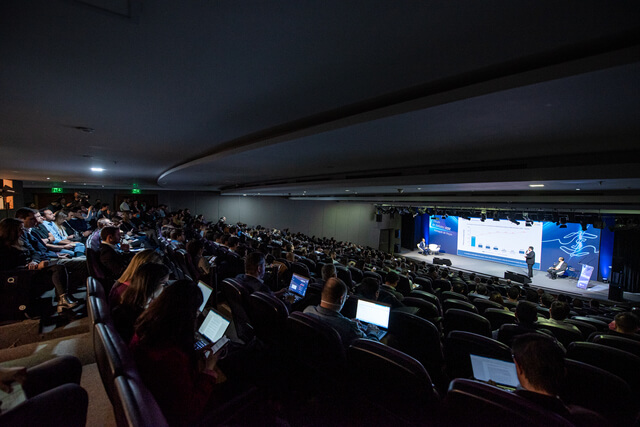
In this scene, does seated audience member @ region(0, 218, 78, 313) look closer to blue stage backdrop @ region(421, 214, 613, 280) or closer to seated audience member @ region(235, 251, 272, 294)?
seated audience member @ region(235, 251, 272, 294)

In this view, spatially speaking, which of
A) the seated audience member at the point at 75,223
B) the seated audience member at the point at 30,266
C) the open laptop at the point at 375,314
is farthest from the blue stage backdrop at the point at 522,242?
the seated audience member at the point at 75,223

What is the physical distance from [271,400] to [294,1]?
108 inches

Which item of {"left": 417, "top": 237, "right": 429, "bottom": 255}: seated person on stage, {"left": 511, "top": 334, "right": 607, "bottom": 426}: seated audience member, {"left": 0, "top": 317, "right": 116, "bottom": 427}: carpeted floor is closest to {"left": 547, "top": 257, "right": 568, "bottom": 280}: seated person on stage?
{"left": 417, "top": 237, "right": 429, "bottom": 255}: seated person on stage

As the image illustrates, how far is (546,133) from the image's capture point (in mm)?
2865

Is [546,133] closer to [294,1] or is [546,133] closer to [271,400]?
[294,1]

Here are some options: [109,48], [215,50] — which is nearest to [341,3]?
[215,50]

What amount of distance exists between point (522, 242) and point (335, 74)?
18896 millimetres

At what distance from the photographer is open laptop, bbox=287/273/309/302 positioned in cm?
420

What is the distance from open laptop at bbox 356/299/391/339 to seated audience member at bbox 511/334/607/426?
5.13ft

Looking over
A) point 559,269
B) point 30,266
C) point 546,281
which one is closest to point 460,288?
point 30,266

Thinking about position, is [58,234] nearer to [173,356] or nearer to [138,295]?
[138,295]

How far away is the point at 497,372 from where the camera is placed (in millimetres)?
2131

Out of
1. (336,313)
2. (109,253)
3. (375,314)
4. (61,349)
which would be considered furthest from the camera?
(109,253)

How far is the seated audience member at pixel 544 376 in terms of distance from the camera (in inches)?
54.4
